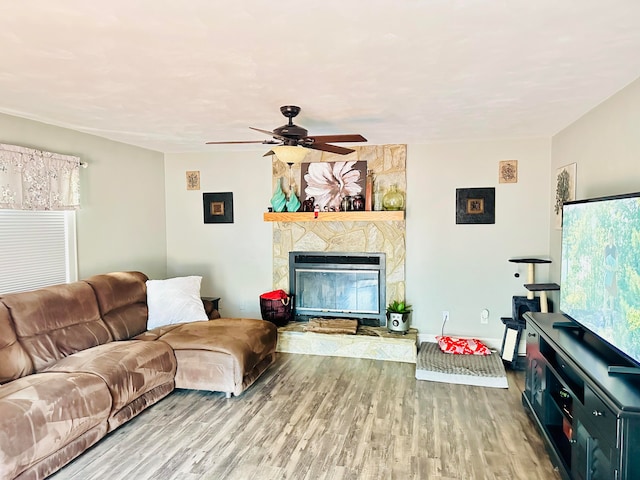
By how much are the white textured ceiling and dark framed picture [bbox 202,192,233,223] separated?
171 cm

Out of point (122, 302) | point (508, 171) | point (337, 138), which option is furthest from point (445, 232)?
point (122, 302)

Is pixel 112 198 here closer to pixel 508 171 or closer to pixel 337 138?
pixel 337 138

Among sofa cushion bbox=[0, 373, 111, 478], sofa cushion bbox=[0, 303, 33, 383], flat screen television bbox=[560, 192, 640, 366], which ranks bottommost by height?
sofa cushion bbox=[0, 373, 111, 478]

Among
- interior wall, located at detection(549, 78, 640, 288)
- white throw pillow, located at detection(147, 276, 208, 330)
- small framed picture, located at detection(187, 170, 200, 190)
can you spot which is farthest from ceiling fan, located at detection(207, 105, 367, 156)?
small framed picture, located at detection(187, 170, 200, 190)

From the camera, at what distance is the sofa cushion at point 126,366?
2887mm

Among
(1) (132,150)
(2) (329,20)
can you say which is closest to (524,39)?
(2) (329,20)

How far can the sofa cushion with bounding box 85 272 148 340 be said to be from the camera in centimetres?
371

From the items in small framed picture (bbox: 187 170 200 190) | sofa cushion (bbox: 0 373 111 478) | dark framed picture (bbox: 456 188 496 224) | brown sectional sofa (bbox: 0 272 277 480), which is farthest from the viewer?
small framed picture (bbox: 187 170 200 190)

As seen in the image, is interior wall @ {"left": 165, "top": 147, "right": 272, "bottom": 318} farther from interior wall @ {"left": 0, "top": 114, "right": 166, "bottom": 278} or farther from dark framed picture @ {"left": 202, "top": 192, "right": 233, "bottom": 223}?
interior wall @ {"left": 0, "top": 114, "right": 166, "bottom": 278}

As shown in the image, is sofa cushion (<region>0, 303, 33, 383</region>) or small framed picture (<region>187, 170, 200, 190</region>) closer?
sofa cushion (<region>0, 303, 33, 383</region>)

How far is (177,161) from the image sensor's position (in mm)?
5410

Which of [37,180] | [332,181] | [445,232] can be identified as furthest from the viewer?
[332,181]

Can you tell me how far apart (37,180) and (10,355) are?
59.6 inches

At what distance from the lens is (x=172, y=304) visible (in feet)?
13.7
